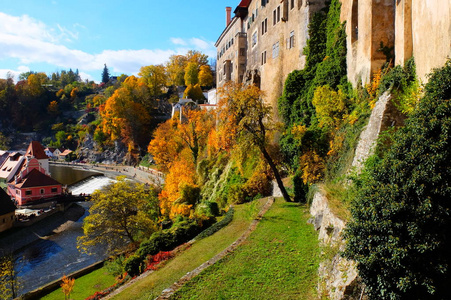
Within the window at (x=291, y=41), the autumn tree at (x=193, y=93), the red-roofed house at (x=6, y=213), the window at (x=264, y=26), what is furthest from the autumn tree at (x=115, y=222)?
the autumn tree at (x=193, y=93)

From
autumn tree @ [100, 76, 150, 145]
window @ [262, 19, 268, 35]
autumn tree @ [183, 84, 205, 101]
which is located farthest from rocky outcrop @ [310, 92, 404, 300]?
autumn tree @ [100, 76, 150, 145]

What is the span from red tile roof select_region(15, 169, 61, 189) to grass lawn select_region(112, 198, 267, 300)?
35.0 metres

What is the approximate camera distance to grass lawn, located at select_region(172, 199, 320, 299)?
337 inches

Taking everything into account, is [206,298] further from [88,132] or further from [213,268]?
[88,132]

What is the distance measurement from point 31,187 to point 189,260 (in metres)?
36.6

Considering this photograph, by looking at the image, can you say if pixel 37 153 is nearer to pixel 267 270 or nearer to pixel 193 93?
pixel 193 93

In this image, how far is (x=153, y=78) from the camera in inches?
3105

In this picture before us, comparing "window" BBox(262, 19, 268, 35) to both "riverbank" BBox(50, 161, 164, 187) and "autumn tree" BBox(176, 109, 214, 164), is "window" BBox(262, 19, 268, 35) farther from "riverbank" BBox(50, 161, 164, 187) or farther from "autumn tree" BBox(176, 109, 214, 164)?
"riverbank" BBox(50, 161, 164, 187)

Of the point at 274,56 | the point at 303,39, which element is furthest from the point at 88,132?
the point at 303,39

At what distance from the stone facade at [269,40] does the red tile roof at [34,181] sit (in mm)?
29701

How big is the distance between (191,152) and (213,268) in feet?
84.7

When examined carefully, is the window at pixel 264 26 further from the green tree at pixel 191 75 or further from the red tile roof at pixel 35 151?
the green tree at pixel 191 75

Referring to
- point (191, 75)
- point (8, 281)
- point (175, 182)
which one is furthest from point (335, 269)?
point (191, 75)

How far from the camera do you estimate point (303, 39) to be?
71.8 ft
